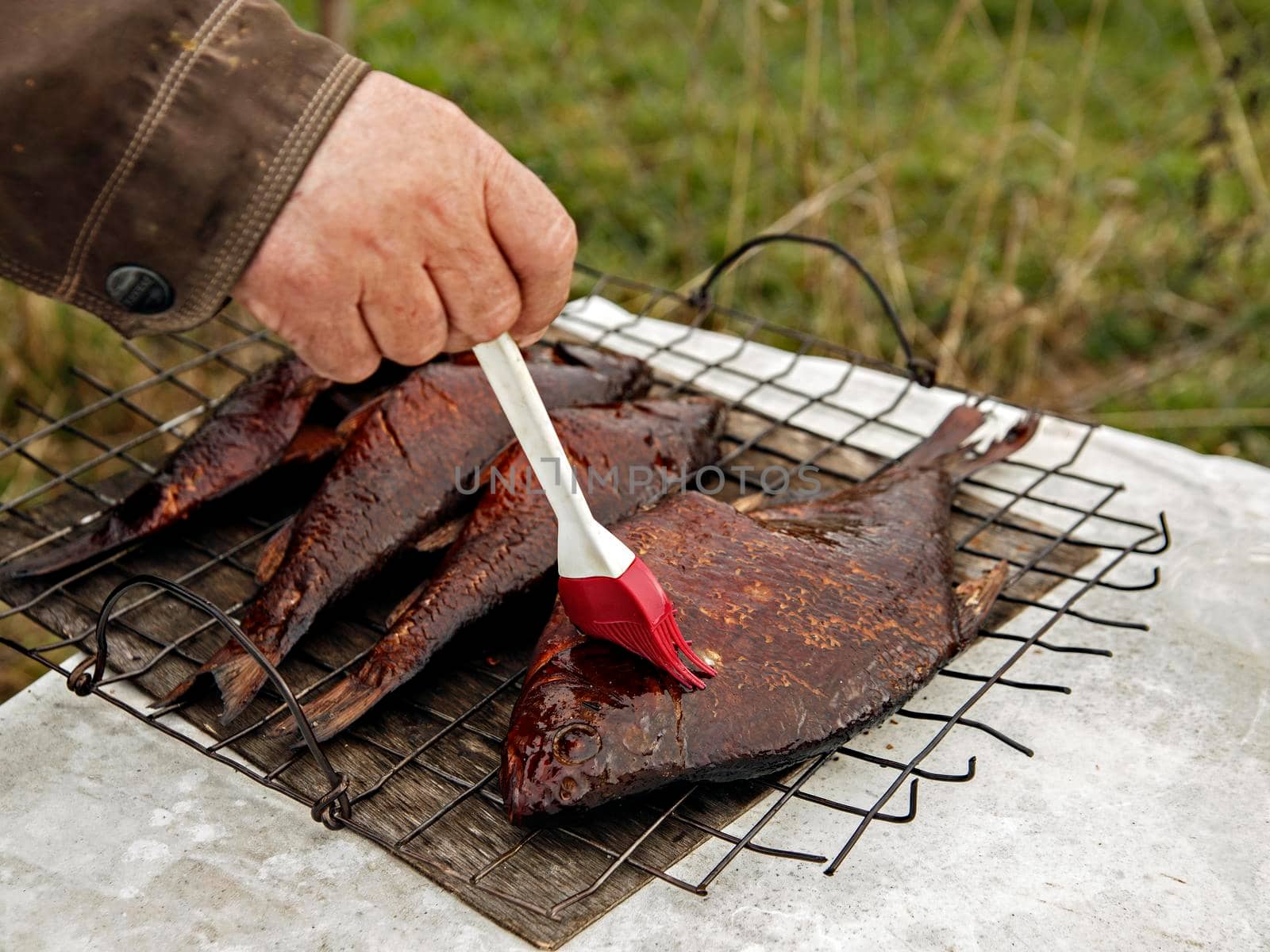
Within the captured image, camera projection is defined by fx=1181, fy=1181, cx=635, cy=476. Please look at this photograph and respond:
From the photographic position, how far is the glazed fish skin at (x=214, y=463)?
295 cm

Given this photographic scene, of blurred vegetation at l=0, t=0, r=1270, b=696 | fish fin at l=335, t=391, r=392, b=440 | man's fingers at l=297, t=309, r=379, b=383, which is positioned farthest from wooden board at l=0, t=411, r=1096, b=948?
blurred vegetation at l=0, t=0, r=1270, b=696

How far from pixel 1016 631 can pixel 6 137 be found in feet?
7.55

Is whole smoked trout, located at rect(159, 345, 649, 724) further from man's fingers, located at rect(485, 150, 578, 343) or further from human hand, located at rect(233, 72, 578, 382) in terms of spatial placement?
man's fingers, located at rect(485, 150, 578, 343)

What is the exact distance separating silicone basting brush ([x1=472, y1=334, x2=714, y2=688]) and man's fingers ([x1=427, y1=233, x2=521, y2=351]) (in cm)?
5

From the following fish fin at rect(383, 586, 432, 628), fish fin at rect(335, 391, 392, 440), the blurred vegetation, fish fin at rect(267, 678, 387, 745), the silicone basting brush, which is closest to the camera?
the silicone basting brush

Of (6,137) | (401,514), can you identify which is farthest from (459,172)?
(401,514)

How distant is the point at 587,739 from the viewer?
2098 mm

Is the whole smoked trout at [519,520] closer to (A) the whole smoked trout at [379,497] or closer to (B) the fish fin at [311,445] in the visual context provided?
(A) the whole smoked trout at [379,497]

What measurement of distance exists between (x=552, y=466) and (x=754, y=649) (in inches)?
23.5

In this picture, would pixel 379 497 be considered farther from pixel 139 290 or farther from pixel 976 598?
pixel 976 598

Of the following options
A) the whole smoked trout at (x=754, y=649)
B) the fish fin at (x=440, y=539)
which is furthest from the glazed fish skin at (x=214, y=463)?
the whole smoked trout at (x=754, y=649)

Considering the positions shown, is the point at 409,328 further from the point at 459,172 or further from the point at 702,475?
the point at 702,475

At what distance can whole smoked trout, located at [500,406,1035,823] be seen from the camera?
2121 millimetres

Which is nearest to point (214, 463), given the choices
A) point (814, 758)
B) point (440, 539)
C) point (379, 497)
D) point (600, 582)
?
point (379, 497)
